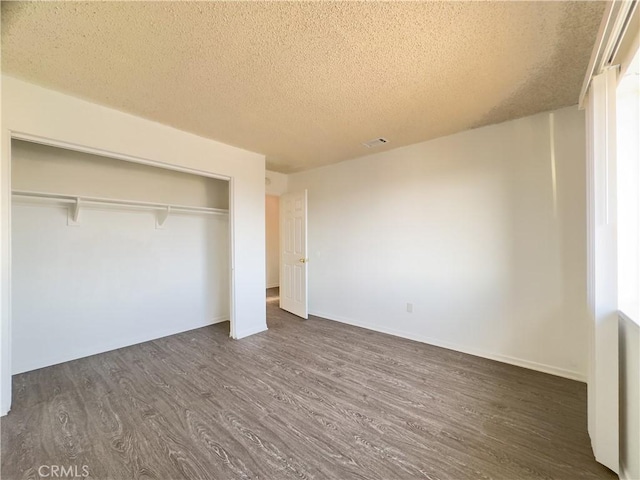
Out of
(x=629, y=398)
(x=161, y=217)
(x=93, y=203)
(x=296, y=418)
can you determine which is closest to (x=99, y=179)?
(x=93, y=203)

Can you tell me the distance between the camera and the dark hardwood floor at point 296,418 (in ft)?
5.08

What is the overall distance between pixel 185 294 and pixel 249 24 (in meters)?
3.54

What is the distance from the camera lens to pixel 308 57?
1791 mm

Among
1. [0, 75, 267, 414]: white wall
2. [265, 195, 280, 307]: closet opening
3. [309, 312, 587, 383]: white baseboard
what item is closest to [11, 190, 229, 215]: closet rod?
[0, 75, 267, 414]: white wall

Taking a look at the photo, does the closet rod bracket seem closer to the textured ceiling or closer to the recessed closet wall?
the recessed closet wall

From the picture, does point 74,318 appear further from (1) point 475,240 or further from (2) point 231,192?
(1) point 475,240

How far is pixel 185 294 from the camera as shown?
385cm

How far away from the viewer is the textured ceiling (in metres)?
1.44

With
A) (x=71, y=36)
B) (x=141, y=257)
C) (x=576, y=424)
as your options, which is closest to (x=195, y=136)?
(x=71, y=36)

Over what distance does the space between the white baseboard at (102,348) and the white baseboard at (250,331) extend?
87cm

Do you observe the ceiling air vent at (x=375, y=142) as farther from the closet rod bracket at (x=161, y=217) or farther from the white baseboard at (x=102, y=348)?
the white baseboard at (x=102, y=348)

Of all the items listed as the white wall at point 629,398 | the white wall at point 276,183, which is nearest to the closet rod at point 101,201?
the white wall at point 276,183

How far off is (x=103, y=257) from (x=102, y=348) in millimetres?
1099

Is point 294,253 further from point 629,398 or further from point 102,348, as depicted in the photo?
point 629,398
